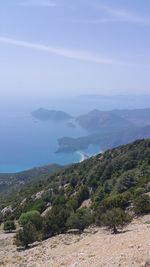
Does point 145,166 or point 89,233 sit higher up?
point 145,166

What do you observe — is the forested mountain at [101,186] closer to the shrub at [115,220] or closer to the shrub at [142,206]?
the shrub at [142,206]

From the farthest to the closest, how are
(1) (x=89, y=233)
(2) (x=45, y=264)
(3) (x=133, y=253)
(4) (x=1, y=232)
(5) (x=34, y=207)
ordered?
(5) (x=34, y=207)
(4) (x=1, y=232)
(1) (x=89, y=233)
(2) (x=45, y=264)
(3) (x=133, y=253)

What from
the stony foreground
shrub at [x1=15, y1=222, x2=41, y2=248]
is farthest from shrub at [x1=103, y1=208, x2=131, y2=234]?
shrub at [x1=15, y1=222, x2=41, y2=248]

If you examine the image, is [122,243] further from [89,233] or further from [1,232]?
[1,232]

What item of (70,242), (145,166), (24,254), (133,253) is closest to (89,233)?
(70,242)

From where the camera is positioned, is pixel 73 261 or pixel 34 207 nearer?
pixel 73 261

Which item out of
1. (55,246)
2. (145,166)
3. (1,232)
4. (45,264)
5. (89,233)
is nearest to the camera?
(45,264)

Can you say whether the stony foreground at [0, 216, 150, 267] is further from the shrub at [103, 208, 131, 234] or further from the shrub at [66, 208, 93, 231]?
the shrub at [66, 208, 93, 231]
